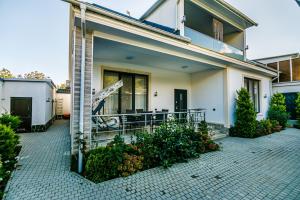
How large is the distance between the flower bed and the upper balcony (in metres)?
4.33

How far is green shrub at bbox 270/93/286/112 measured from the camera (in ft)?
41.0

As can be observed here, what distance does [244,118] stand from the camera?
894 centimetres

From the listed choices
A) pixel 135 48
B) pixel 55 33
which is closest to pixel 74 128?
pixel 135 48

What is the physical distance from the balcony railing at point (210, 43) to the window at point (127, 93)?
341cm

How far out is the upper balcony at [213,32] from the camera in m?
7.79

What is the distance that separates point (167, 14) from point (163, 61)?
8.18 feet

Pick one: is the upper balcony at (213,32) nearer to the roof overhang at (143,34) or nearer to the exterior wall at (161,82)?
the roof overhang at (143,34)

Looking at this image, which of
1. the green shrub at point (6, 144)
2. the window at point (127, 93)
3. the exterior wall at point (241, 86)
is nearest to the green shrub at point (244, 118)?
the exterior wall at point (241, 86)

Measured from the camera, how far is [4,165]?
14.2ft

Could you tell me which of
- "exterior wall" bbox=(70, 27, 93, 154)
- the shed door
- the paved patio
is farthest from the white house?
"exterior wall" bbox=(70, 27, 93, 154)

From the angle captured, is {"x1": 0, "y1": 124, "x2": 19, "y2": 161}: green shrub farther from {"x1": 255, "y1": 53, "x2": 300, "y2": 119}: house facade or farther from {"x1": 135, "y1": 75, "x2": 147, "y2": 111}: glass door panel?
{"x1": 255, "y1": 53, "x2": 300, "y2": 119}: house facade

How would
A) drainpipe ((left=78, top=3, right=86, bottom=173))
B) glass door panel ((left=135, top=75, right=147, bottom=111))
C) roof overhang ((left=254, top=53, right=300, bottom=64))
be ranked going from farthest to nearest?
roof overhang ((left=254, top=53, right=300, bottom=64))
glass door panel ((left=135, top=75, right=147, bottom=111))
drainpipe ((left=78, top=3, right=86, bottom=173))

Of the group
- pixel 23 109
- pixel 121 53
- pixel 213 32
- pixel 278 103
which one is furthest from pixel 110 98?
pixel 278 103

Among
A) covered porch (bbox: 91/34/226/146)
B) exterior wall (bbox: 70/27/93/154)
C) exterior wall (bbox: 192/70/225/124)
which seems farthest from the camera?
exterior wall (bbox: 192/70/225/124)
